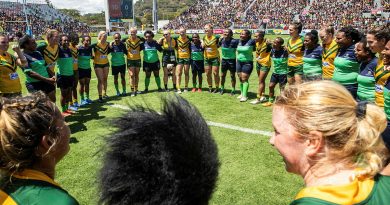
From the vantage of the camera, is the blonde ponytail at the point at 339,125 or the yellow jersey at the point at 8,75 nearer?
the blonde ponytail at the point at 339,125

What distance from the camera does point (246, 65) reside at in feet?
30.3

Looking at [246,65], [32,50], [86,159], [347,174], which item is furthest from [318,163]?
[246,65]

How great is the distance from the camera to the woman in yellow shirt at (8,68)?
578 centimetres

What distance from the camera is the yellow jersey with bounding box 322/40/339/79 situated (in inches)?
267

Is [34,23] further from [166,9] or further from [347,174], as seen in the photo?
[166,9]

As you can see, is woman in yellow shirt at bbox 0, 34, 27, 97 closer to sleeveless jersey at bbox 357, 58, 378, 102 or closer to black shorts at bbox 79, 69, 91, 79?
black shorts at bbox 79, 69, 91, 79

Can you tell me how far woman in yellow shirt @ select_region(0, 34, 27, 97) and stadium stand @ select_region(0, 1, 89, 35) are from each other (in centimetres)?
3525

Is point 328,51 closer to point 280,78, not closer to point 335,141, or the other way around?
point 280,78

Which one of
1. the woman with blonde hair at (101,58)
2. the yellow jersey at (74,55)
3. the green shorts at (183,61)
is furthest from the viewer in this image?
the green shorts at (183,61)

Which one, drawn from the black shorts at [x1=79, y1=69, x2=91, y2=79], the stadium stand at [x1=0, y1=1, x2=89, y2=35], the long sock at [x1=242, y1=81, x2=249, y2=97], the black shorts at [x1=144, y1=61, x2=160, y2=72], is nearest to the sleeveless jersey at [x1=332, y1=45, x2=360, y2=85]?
the long sock at [x1=242, y1=81, x2=249, y2=97]

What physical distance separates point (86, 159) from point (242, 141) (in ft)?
9.47

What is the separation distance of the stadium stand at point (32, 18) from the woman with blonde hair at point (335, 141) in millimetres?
41350

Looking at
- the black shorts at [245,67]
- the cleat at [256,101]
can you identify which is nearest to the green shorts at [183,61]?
the black shorts at [245,67]

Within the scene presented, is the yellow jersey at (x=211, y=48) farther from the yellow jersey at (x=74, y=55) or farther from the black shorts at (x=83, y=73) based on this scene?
the yellow jersey at (x=74, y=55)
